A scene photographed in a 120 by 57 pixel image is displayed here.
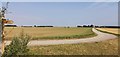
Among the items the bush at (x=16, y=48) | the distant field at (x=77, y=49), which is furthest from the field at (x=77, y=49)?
the bush at (x=16, y=48)

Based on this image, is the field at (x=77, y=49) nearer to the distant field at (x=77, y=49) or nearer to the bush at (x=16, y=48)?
the distant field at (x=77, y=49)

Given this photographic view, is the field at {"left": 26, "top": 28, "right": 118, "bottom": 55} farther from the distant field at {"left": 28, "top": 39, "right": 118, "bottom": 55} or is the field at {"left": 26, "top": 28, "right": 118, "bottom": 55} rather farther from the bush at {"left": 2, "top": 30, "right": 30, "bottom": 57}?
the bush at {"left": 2, "top": 30, "right": 30, "bottom": 57}

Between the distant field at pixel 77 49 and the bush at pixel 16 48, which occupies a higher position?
the bush at pixel 16 48

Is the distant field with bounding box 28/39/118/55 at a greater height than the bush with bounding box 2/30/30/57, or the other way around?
the bush with bounding box 2/30/30/57

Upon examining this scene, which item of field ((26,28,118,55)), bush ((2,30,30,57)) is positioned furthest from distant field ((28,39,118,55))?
bush ((2,30,30,57))

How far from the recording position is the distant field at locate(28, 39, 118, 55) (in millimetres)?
26125

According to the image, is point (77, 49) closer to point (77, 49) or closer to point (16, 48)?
point (77, 49)

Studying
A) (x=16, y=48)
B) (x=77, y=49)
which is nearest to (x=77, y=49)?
(x=77, y=49)

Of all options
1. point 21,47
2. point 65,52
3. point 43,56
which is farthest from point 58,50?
point 21,47

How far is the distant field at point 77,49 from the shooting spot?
→ 26.1 meters

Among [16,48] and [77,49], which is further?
[77,49]

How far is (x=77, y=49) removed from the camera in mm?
28062

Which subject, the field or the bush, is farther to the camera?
the field

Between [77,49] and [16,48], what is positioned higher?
[16,48]
